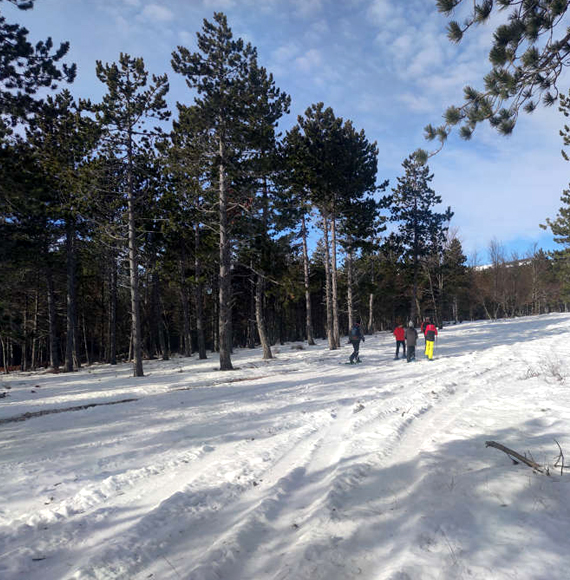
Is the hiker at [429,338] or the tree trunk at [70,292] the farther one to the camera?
the tree trunk at [70,292]

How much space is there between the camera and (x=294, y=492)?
3.77 metres

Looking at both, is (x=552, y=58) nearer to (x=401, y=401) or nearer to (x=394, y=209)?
(x=401, y=401)

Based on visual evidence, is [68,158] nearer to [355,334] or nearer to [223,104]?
[223,104]

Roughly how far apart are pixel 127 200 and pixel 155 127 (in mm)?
3931

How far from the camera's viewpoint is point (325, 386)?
990cm

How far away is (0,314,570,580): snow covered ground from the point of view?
8.62 ft

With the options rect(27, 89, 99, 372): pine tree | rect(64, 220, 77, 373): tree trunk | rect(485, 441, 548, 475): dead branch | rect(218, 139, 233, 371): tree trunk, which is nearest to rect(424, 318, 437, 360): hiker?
rect(218, 139, 233, 371): tree trunk

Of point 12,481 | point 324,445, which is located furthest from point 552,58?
point 12,481

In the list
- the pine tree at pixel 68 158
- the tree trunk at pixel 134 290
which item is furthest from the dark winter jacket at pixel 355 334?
the pine tree at pixel 68 158

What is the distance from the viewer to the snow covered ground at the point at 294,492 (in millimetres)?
2627

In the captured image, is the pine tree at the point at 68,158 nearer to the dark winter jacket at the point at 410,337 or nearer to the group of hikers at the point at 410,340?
the group of hikers at the point at 410,340

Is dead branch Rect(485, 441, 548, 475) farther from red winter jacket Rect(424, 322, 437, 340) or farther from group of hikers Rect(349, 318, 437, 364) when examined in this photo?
red winter jacket Rect(424, 322, 437, 340)

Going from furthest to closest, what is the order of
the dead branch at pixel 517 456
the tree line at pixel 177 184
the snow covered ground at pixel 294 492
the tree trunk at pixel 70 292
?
the tree trunk at pixel 70 292 → the tree line at pixel 177 184 → the dead branch at pixel 517 456 → the snow covered ground at pixel 294 492

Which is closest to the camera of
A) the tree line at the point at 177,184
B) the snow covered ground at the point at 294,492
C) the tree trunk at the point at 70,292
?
the snow covered ground at the point at 294,492
